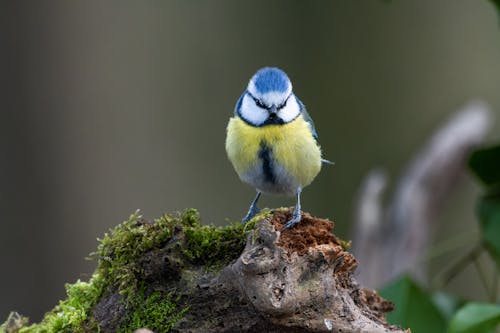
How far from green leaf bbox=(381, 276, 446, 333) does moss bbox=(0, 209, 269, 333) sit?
72 cm

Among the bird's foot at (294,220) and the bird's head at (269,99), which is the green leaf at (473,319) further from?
the bird's head at (269,99)

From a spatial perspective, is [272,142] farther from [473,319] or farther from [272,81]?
[473,319]

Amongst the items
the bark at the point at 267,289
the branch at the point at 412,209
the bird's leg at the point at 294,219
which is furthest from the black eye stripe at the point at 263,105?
the branch at the point at 412,209

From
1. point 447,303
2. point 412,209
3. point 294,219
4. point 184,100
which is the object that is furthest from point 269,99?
point 184,100

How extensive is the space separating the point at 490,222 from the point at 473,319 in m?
0.59

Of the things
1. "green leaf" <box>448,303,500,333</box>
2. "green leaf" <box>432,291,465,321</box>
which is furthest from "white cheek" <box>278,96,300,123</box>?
"green leaf" <box>432,291,465,321</box>

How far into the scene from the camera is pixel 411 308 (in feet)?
6.68

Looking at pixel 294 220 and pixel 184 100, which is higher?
pixel 184 100

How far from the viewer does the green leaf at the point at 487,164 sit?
2283mm

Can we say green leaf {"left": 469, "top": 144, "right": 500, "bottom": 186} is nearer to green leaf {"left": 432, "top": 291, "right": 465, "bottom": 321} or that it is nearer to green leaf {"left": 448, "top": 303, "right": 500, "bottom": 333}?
green leaf {"left": 432, "top": 291, "right": 465, "bottom": 321}

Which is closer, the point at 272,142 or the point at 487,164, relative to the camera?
the point at 272,142

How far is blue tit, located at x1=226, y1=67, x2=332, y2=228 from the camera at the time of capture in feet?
6.21

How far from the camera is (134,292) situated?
1.41m

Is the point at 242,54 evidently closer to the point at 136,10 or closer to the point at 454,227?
the point at 136,10
